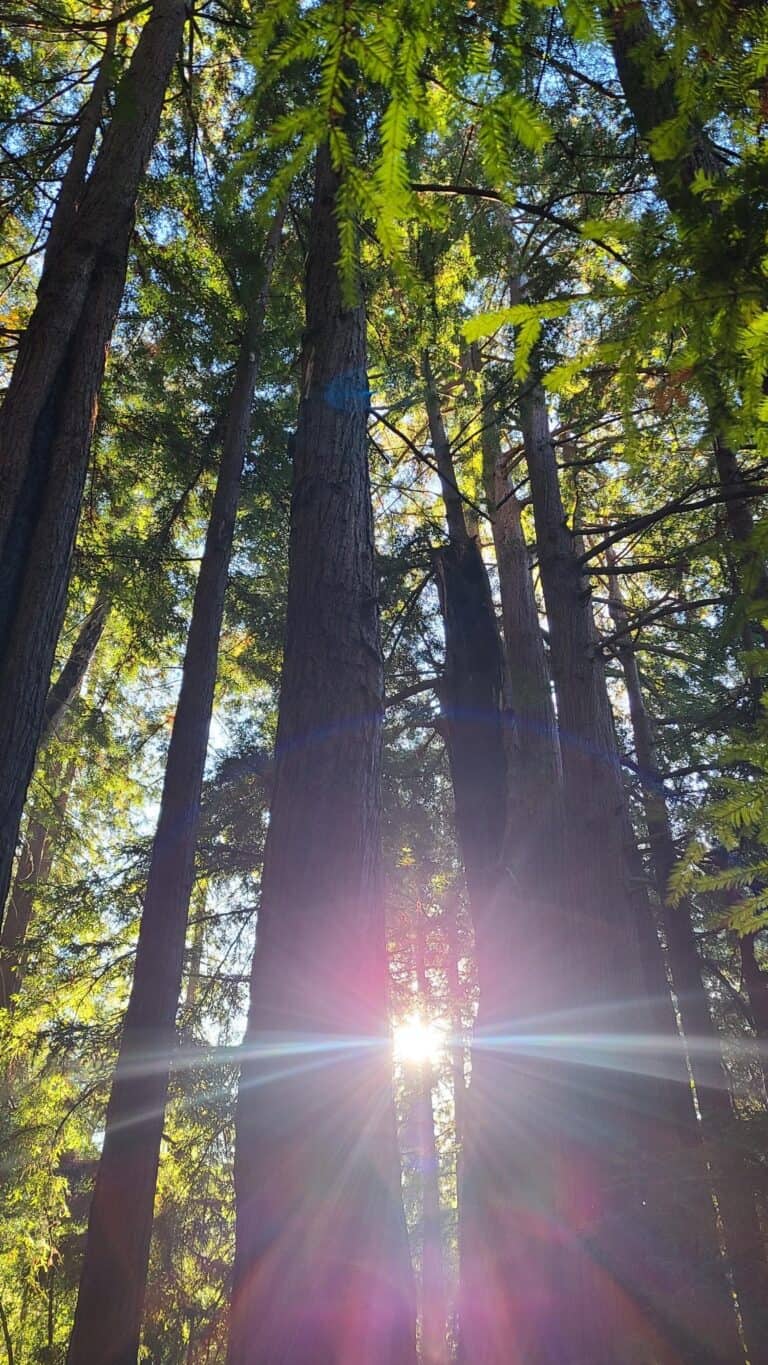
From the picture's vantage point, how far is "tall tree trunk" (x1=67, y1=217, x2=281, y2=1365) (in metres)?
4.54

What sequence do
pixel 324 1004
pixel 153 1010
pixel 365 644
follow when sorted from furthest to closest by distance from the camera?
pixel 153 1010, pixel 365 644, pixel 324 1004

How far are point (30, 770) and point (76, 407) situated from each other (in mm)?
2058

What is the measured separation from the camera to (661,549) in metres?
8.40

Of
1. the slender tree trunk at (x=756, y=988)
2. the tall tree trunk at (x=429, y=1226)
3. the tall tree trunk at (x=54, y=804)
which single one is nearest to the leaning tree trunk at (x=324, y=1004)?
the tall tree trunk at (x=54, y=804)

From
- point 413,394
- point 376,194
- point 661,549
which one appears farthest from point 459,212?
point 376,194

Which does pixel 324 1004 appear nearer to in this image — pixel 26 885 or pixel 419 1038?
pixel 26 885

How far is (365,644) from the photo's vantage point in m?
3.21

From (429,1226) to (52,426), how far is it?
761 inches

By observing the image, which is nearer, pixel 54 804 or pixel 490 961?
pixel 490 961

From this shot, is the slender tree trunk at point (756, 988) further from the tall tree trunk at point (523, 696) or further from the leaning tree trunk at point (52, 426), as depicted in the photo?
the leaning tree trunk at point (52, 426)

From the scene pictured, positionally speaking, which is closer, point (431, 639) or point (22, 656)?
point (22, 656)

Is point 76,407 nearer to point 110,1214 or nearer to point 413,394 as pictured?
point 413,394

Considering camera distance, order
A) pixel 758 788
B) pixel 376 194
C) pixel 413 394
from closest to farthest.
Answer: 1. pixel 376 194
2. pixel 758 788
3. pixel 413 394

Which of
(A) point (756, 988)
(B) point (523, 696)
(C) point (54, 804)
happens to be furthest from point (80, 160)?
(A) point (756, 988)
